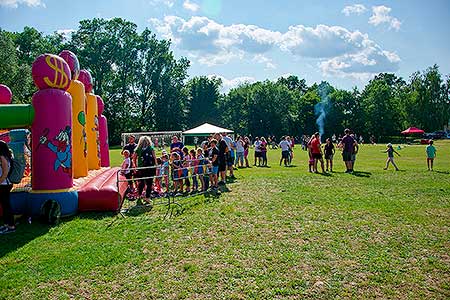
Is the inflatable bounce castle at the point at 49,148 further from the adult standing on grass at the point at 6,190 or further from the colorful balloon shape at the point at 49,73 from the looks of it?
the adult standing on grass at the point at 6,190

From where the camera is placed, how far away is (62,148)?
8617mm

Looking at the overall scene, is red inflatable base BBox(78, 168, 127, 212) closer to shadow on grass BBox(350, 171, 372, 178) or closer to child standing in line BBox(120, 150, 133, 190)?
child standing in line BBox(120, 150, 133, 190)

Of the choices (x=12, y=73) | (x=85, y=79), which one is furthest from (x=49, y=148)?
(x=12, y=73)

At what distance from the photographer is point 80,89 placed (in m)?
11.0

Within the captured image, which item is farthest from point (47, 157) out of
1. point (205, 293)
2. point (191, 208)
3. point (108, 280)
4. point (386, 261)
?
point (386, 261)

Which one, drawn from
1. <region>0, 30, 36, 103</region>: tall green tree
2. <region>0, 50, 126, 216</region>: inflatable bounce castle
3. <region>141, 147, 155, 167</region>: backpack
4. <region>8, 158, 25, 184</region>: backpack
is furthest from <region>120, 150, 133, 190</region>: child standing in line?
<region>0, 30, 36, 103</region>: tall green tree

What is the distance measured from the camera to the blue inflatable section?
324 inches

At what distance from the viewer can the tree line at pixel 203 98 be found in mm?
53781

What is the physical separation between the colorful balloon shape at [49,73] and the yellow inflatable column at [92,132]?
4093 mm

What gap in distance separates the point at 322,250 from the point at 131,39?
55287mm

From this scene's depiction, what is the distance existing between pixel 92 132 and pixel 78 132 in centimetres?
240

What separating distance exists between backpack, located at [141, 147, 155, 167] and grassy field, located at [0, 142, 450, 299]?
56.7 inches

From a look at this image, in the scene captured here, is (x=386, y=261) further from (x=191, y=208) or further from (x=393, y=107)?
(x=393, y=107)

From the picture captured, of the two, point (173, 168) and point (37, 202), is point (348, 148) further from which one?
point (37, 202)
